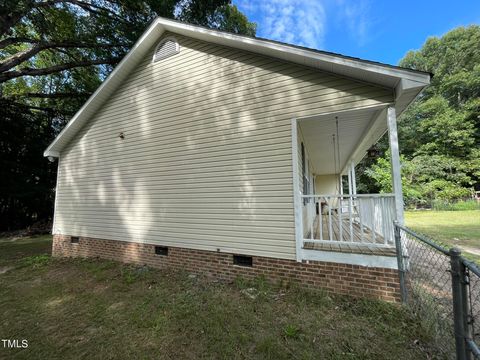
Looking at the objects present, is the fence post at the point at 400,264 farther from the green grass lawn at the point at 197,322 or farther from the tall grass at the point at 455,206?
the tall grass at the point at 455,206

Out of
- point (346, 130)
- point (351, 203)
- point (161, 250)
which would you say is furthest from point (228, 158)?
point (346, 130)

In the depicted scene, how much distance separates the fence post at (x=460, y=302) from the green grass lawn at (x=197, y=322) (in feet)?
3.83

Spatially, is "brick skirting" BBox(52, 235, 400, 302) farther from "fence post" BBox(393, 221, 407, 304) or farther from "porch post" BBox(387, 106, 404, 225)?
"porch post" BBox(387, 106, 404, 225)

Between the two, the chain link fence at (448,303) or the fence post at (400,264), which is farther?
the fence post at (400,264)

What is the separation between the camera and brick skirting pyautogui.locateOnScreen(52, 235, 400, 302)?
386 centimetres

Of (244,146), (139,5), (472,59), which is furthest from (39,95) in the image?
(472,59)

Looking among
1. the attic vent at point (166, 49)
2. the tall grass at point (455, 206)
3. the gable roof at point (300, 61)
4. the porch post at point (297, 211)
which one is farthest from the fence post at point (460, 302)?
the tall grass at point (455, 206)

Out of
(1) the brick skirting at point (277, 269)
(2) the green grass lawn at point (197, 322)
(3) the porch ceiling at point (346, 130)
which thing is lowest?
(2) the green grass lawn at point (197, 322)

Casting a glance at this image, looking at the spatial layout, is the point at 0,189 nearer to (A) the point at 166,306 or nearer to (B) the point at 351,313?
(A) the point at 166,306

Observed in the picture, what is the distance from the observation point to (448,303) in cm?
360

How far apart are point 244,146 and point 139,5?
365 inches

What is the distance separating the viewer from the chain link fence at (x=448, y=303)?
1.73 metres

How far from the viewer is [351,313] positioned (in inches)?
141

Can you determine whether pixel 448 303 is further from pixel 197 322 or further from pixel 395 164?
pixel 197 322
